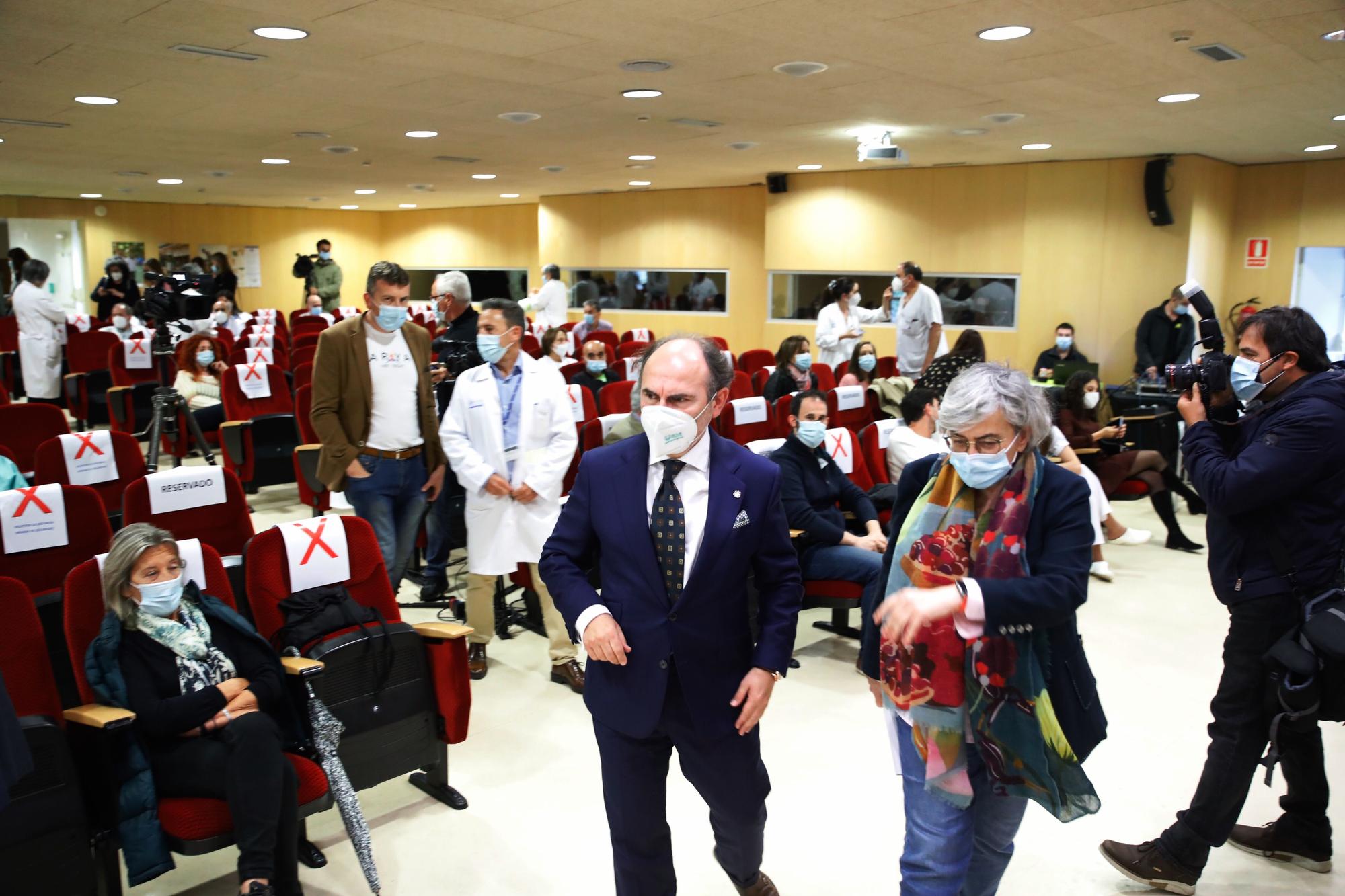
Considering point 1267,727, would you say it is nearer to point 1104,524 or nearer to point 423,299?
point 1104,524

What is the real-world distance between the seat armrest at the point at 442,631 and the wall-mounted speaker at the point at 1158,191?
381 inches

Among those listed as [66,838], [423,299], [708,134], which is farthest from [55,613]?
[423,299]

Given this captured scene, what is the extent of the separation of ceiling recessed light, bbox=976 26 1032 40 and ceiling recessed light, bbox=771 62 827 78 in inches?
40.6

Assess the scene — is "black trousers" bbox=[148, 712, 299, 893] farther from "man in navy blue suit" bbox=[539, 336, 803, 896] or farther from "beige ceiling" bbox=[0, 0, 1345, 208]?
"beige ceiling" bbox=[0, 0, 1345, 208]

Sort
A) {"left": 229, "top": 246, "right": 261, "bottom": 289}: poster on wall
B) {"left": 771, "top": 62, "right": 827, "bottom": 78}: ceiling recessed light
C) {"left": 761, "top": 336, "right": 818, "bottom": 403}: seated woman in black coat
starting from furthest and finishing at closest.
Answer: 1. {"left": 229, "top": 246, "right": 261, "bottom": 289}: poster on wall
2. {"left": 761, "top": 336, "right": 818, "bottom": 403}: seated woman in black coat
3. {"left": 771, "top": 62, "right": 827, "bottom": 78}: ceiling recessed light

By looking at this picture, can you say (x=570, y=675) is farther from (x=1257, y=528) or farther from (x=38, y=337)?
(x=38, y=337)

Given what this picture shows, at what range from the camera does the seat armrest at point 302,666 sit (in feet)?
8.66

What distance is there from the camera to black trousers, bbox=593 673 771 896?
208cm

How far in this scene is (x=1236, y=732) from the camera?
2.58 metres

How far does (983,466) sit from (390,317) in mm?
2870

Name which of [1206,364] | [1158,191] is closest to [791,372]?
[1206,364]

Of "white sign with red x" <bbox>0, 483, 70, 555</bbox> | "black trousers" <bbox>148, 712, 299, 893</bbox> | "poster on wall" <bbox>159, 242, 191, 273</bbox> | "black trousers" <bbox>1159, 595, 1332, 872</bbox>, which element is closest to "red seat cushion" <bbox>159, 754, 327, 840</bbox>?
"black trousers" <bbox>148, 712, 299, 893</bbox>

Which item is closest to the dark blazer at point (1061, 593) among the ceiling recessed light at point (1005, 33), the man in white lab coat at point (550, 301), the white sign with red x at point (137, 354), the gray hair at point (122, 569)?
the gray hair at point (122, 569)

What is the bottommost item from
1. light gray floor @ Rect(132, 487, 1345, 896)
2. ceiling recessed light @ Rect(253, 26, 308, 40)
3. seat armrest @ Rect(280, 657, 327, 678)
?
light gray floor @ Rect(132, 487, 1345, 896)
